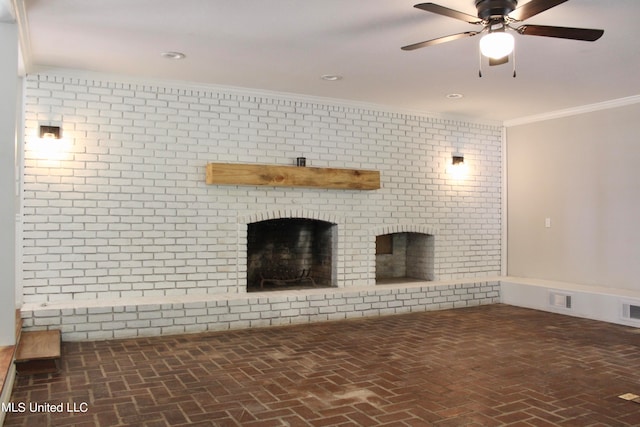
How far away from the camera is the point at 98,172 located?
17.5 feet

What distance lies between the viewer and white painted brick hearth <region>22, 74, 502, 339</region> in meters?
5.11

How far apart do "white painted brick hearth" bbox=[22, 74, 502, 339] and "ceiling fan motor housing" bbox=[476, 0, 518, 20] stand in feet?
10.3

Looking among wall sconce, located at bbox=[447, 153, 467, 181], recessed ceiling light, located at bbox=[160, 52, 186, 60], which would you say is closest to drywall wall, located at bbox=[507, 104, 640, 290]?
wall sconce, located at bbox=[447, 153, 467, 181]

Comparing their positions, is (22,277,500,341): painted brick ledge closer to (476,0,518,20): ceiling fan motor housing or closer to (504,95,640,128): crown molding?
(504,95,640,128): crown molding

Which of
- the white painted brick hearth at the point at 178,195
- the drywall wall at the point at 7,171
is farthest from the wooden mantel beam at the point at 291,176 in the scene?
the drywall wall at the point at 7,171

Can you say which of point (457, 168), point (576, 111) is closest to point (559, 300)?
point (457, 168)

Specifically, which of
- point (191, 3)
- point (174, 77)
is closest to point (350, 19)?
point (191, 3)

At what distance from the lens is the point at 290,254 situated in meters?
6.89

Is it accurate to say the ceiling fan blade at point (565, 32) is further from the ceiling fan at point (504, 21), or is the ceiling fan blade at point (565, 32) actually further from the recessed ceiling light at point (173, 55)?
the recessed ceiling light at point (173, 55)

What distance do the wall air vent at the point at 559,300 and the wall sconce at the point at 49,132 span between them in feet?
19.9

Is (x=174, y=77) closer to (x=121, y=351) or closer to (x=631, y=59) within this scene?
(x=121, y=351)

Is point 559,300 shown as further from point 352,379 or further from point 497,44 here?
point 497,44

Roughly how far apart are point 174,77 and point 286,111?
1.38 metres

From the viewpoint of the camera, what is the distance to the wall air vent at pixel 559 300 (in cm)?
643
